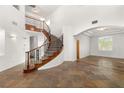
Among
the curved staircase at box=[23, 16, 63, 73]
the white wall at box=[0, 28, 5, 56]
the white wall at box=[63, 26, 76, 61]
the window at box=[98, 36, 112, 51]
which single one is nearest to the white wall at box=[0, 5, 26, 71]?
the white wall at box=[0, 28, 5, 56]

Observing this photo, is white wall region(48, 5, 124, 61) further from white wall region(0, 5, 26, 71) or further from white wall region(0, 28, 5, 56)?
white wall region(0, 28, 5, 56)

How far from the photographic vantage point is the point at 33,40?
1348 centimetres

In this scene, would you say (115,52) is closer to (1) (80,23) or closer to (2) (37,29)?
(1) (80,23)

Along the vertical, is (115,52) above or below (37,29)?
below

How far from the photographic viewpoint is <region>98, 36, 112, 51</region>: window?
11.2 meters

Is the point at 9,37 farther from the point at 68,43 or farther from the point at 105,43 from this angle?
the point at 105,43

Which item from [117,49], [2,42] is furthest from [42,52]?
[117,49]

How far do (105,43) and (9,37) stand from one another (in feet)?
30.8

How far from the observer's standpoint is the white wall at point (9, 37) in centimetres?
547

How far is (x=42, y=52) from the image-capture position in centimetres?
909
